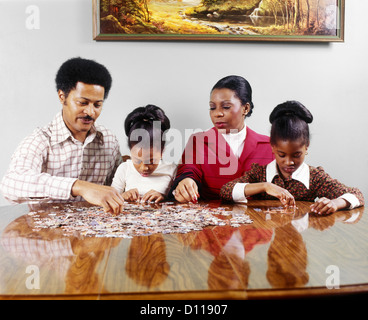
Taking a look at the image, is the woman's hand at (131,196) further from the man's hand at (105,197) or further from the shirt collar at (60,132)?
the shirt collar at (60,132)

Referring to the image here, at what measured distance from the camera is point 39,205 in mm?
2168

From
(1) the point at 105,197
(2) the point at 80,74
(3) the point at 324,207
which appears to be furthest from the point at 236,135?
(1) the point at 105,197

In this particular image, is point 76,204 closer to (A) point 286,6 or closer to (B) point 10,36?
(B) point 10,36

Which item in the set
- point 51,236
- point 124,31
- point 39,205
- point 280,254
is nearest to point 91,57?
point 124,31

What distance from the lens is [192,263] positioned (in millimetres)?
1142

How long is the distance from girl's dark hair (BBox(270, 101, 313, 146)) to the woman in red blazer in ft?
1.01

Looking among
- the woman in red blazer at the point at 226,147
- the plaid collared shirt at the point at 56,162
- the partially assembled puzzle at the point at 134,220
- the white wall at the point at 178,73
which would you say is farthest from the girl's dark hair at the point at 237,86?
the partially assembled puzzle at the point at 134,220

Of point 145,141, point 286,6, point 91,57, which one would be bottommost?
point 145,141

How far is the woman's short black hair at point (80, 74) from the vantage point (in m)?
2.69

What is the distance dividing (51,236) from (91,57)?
1876 mm

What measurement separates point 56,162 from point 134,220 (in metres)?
1.16

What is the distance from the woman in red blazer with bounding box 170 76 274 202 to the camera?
8.83 feet

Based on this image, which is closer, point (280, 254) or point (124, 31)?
point (280, 254)

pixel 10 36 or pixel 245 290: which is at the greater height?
pixel 10 36
